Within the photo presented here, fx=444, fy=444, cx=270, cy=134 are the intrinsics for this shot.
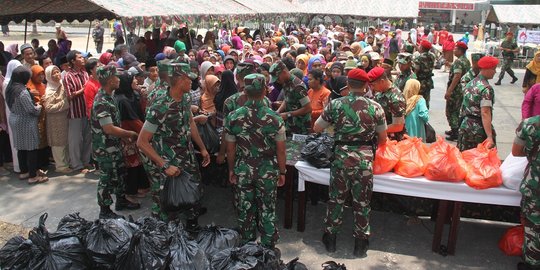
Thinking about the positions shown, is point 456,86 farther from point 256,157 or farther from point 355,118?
point 256,157

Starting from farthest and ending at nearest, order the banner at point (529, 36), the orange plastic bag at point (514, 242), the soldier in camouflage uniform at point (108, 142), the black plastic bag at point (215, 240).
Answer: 1. the banner at point (529, 36)
2. the soldier in camouflage uniform at point (108, 142)
3. the orange plastic bag at point (514, 242)
4. the black plastic bag at point (215, 240)

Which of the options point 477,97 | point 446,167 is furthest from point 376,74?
point 477,97

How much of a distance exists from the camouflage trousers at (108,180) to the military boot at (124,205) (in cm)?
21

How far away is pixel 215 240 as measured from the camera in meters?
3.60

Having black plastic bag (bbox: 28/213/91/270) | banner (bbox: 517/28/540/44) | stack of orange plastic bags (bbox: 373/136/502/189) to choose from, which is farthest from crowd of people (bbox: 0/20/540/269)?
banner (bbox: 517/28/540/44)

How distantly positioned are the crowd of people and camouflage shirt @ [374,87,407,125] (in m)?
0.02

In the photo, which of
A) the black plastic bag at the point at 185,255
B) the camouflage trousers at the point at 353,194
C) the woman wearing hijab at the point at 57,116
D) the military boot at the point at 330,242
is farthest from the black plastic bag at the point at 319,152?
the woman wearing hijab at the point at 57,116

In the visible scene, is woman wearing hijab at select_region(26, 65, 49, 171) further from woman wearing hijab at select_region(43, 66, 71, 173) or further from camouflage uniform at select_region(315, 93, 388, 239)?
camouflage uniform at select_region(315, 93, 388, 239)

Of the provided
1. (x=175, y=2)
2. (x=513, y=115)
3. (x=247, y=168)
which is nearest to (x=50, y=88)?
(x=247, y=168)

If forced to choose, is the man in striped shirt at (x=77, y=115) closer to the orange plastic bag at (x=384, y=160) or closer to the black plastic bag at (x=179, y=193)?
the black plastic bag at (x=179, y=193)

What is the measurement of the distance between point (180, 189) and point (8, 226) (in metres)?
2.34

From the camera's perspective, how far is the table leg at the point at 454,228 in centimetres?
417

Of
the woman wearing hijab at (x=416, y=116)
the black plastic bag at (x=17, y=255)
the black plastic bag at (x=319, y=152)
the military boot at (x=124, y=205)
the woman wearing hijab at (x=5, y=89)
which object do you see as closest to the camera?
the black plastic bag at (x=17, y=255)

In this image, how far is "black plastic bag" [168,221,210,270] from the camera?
3061 millimetres
